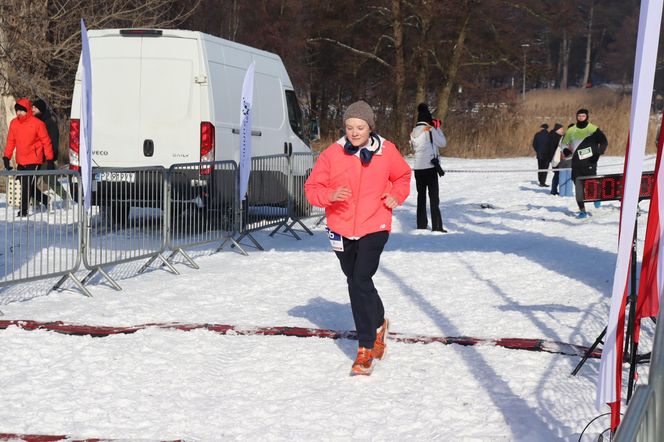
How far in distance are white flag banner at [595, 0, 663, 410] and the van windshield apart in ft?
41.7

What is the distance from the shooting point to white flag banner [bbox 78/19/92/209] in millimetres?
9477

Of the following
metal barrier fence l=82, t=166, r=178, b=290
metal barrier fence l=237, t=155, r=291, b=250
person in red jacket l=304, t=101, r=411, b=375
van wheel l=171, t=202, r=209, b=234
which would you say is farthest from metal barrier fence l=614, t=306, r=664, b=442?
metal barrier fence l=237, t=155, r=291, b=250

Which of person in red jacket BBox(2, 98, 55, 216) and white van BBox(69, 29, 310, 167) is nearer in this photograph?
white van BBox(69, 29, 310, 167)

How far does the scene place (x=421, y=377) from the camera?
6441 mm

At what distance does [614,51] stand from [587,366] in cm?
11688

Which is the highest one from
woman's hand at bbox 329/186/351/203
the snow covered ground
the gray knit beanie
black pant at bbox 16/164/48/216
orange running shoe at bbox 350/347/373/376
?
the gray knit beanie

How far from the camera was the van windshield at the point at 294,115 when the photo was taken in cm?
1656

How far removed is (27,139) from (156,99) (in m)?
3.71

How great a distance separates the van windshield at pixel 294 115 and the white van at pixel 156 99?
2482 mm

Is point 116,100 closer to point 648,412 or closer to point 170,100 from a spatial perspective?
point 170,100

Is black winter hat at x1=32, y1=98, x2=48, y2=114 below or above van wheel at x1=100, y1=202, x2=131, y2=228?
above

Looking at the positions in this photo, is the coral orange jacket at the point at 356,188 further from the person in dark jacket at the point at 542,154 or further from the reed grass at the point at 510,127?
the reed grass at the point at 510,127

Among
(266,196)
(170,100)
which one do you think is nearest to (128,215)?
(170,100)

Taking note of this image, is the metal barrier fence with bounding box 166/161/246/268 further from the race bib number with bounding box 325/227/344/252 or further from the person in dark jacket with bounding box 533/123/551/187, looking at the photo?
the person in dark jacket with bounding box 533/123/551/187
